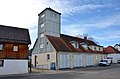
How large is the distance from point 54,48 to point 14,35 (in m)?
9.52

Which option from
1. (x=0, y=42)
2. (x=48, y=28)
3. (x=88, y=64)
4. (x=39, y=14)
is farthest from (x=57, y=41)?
(x=0, y=42)

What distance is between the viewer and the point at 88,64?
47719 millimetres

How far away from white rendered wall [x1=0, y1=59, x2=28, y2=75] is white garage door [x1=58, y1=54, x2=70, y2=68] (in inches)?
342

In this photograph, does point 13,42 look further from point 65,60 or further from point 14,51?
point 65,60

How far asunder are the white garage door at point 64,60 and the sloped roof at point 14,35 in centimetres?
859

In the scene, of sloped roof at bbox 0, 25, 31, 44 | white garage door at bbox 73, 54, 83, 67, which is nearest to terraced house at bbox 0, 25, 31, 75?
sloped roof at bbox 0, 25, 31, 44

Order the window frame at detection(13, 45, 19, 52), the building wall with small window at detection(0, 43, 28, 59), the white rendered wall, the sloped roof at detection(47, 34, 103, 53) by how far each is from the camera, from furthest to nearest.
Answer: the sloped roof at detection(47, 34, 103, 53)
the window frame at detection(13, 45, 19, 52)
the building wall with small window at detection(0, 43, 28, 59)
the white rendered wall

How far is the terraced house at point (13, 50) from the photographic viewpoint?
30.3m

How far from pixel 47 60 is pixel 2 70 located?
1288 cm

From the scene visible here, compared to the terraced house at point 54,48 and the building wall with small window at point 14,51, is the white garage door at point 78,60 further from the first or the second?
the building wall with small window at point 14,51

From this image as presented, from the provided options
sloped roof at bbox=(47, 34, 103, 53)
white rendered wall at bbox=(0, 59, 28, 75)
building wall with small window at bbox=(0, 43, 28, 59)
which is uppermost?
sloped roof at bbox=(47, 34, 103, 53)

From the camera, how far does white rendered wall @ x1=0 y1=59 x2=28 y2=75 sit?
30175 millimetres

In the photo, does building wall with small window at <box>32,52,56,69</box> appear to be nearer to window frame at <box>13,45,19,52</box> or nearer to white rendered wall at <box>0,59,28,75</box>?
white rendered wall at <box>0,59,28,75</box>

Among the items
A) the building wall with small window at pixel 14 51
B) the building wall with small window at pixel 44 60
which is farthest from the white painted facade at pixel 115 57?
the building wall with small window at pixel 14 51
